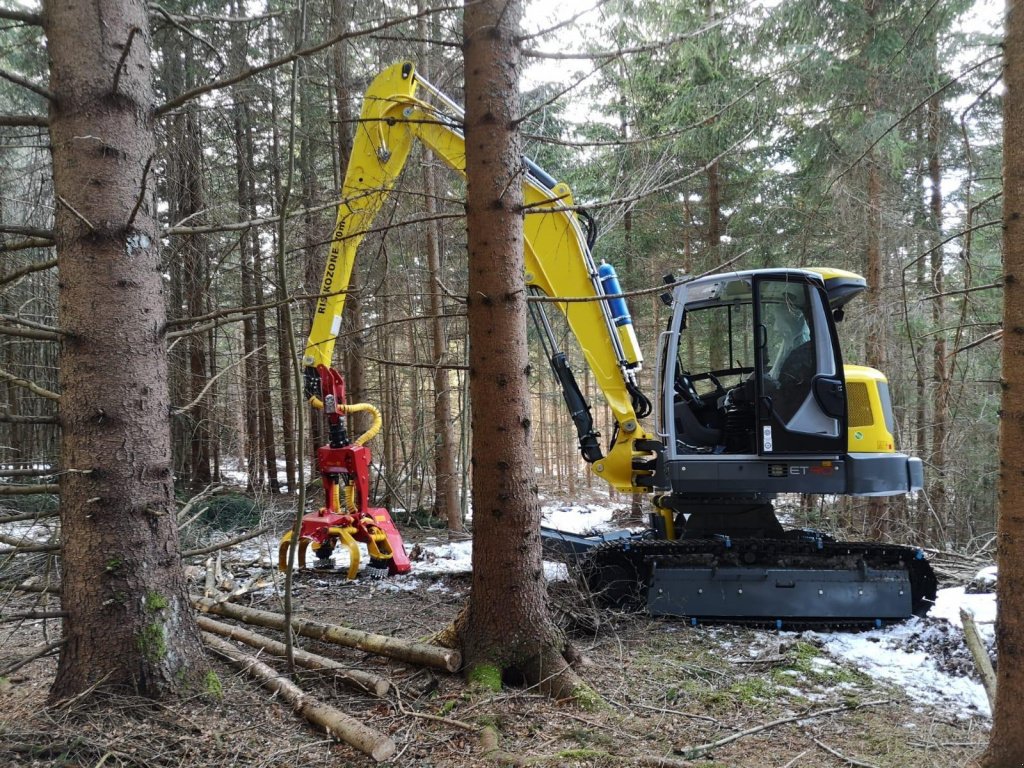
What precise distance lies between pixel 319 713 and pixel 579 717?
1.21m

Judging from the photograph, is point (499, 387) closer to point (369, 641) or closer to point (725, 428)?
point (369, 641)

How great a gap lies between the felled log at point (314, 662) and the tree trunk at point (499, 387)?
1.66ft

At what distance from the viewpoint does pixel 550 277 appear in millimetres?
6285

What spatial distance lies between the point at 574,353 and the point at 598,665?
1830cm

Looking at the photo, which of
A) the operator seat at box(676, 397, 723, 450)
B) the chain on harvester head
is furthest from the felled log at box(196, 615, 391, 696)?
the operator seat at box(676, 397, 723, 450)

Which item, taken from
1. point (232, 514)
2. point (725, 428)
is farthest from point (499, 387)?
point (232, 514)

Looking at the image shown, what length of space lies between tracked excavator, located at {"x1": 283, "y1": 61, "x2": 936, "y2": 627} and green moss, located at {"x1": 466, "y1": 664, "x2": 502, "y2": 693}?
196 centimetres

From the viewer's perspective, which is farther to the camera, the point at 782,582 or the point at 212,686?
the point at 782,582

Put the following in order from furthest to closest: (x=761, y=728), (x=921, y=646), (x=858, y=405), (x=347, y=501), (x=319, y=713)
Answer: (x=347, y=501)
(x=858, y=405)
(x=921, y=646)
(x=761, y=728)
(x=319, y=713)

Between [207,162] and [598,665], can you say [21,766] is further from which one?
[207,162]

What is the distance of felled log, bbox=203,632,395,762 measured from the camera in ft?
9.56

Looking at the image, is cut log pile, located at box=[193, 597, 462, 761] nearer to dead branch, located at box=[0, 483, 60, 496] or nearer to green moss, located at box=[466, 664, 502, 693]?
green moss, located at box=[466, 664, 502, 693]

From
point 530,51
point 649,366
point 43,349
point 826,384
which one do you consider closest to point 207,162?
point 43,349

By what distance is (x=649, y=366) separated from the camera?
20578mm
